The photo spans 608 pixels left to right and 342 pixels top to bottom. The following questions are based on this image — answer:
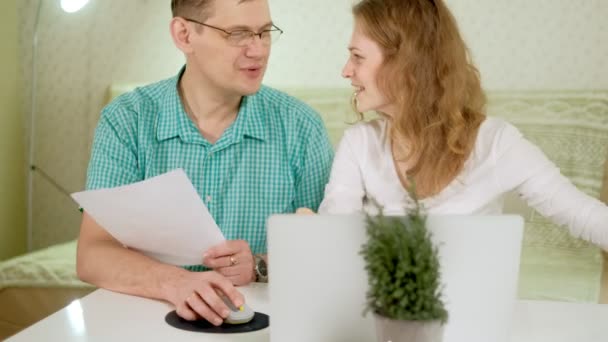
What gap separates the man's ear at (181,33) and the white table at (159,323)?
0.72 m

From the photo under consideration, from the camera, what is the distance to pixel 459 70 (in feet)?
5.57

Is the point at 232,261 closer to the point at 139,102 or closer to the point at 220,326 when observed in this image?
the point at 220,326

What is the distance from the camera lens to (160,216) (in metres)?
1.30

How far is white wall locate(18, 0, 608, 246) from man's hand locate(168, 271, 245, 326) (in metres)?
1.98

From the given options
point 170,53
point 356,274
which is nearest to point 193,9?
point 356,274

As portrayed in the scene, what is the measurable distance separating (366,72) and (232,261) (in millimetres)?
504

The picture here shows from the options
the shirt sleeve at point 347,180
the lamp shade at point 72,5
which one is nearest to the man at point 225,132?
the shirt sleeve at point 347,180

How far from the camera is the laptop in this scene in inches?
35.9

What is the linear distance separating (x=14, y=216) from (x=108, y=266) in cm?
213

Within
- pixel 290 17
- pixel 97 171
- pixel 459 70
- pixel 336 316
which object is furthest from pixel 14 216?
pixel 336 316

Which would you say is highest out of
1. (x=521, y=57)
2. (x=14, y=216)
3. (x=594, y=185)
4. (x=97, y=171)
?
(x=521, y=57)

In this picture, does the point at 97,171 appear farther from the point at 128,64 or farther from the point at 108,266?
the point at 128,64

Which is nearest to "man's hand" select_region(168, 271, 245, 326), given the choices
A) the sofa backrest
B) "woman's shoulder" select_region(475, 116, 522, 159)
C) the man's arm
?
the man's arm

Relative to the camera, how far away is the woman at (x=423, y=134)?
63.2 inches
